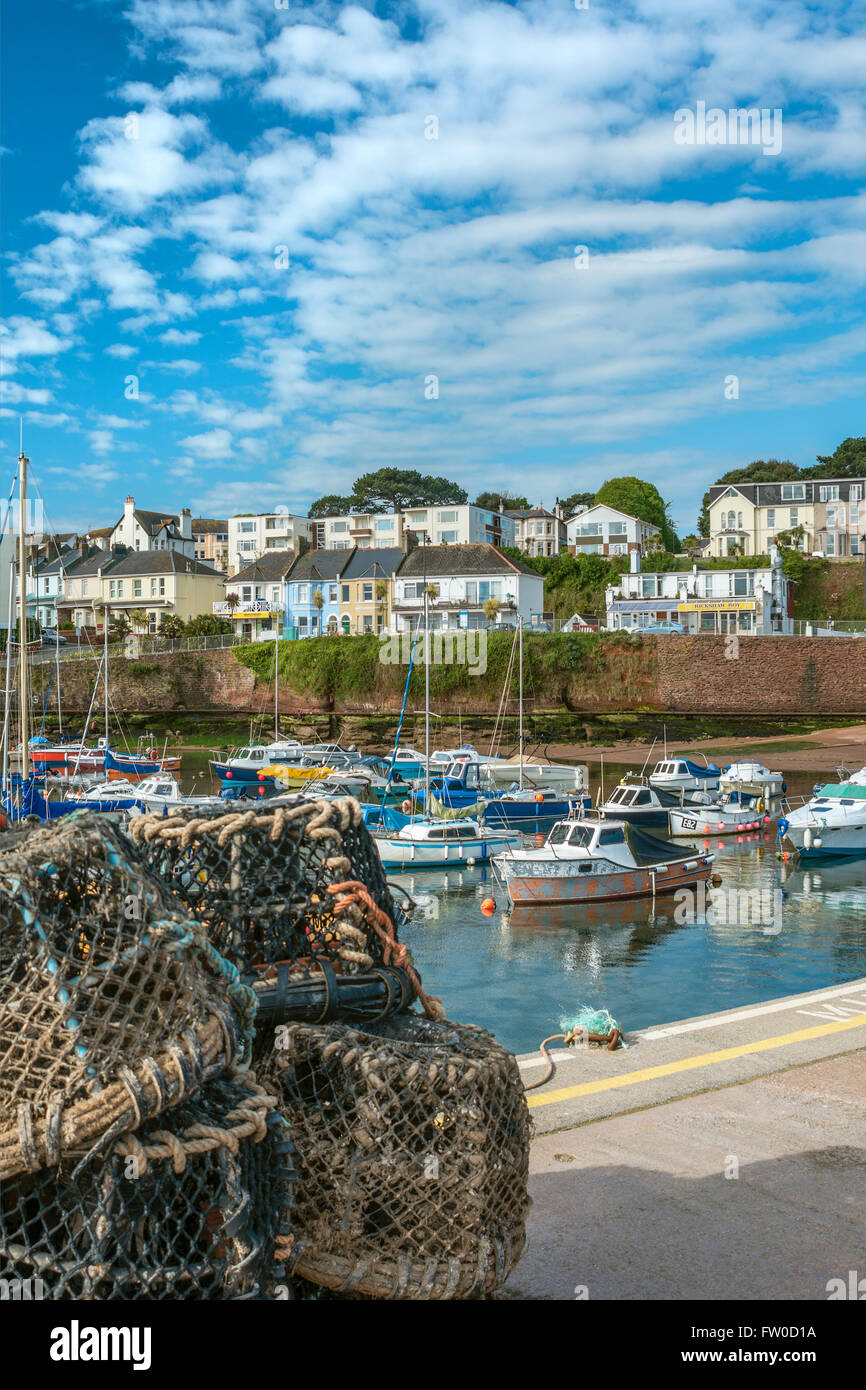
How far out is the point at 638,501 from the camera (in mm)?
87062

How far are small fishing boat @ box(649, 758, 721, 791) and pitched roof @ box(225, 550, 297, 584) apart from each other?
39.3 meters

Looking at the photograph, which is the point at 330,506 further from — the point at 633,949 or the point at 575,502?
the point at 633,949

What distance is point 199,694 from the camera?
61219 millimetres

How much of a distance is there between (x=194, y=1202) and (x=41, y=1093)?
52 cm

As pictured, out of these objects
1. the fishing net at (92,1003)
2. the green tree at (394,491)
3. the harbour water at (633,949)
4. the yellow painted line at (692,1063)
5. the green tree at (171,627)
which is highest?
the green tree at (394,491)

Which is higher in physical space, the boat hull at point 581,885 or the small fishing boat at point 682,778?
the small fishing boat at point 682,778

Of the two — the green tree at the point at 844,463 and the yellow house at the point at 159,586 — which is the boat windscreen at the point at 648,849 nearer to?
the yellow house at the point at 159,586

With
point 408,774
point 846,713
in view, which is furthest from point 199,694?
point 846,713

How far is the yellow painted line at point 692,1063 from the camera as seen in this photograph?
6594mm

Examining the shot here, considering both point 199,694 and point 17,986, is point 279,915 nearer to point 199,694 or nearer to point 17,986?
point 17,986

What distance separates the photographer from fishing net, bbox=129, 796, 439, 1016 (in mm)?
3842

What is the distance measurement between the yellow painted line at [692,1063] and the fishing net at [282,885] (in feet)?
8.85

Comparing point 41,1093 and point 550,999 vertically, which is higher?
point 41,1093

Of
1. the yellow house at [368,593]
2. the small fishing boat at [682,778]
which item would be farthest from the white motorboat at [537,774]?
the yellow house at [368,593]
